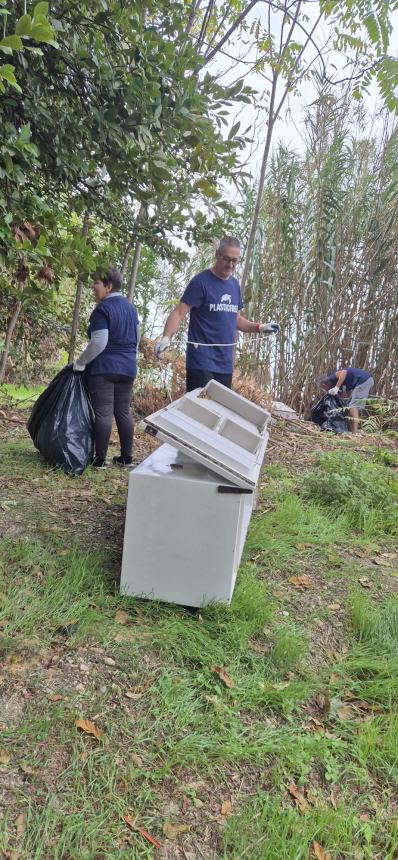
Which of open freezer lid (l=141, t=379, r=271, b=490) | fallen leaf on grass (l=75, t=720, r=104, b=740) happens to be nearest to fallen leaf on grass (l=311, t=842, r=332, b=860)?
fallen leaf on grass (l=75, t=720, r=104, b=740)

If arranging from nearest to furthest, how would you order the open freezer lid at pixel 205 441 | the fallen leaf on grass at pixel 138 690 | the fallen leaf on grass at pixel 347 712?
1. the fallen leaf on grass at pixel 138 690
2. the fallen leaf on grass at pixel 347 712
3. the open freezer lid at pixel 205 441

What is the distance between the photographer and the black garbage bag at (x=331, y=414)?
288 inches

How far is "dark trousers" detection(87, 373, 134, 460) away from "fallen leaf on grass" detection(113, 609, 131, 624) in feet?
6.60

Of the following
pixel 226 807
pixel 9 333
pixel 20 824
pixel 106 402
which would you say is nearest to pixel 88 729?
pixel 20 824

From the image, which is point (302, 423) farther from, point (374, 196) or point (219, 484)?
point (219, 484)

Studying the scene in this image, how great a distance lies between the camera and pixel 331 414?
7.36 m

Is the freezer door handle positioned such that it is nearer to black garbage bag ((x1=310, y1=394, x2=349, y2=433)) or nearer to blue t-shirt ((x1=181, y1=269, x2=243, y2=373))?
blue t-shirt ((x1=181, y1=269, x2=243, y2=373))

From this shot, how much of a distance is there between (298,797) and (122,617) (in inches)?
39.6

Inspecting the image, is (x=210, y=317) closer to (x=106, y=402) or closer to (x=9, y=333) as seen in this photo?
(x=106, y=402)

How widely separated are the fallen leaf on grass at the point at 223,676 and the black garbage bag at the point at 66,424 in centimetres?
228

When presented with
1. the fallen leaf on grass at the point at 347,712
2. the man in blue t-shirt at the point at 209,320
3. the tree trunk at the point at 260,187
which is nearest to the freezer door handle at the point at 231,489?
the fallen leaf on grass at the point at 347,712

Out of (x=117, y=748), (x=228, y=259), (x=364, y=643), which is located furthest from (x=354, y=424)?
(x=117, y=748)

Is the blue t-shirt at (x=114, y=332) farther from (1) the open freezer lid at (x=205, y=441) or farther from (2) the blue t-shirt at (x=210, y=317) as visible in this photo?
(1) the open freezer lid at (x=205, y=441)

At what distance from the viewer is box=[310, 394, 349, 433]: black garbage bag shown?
7320 mm
